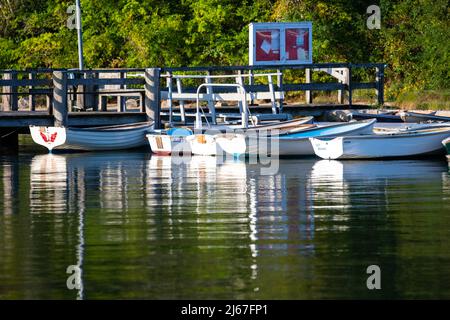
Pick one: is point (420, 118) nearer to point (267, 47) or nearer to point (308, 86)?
point (308, 86)

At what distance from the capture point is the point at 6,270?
13.4 metres

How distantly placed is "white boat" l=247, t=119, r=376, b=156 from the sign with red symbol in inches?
290

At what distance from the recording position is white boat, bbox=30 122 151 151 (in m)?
31.9

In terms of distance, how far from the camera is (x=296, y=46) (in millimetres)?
37250

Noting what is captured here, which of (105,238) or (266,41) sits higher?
(266,41)

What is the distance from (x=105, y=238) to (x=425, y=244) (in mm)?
3817

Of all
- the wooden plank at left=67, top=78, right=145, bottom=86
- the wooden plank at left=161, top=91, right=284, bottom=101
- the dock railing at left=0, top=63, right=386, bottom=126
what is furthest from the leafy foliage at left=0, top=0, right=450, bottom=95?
the wooden plank at left=67, top=78, right=145, bottom=86

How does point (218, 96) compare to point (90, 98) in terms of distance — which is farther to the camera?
point (90, 98)

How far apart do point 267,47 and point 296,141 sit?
812cm

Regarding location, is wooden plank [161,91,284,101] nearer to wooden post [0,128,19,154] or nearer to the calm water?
wooden post [0,128,19,154]

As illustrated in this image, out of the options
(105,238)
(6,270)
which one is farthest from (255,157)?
(6,270)

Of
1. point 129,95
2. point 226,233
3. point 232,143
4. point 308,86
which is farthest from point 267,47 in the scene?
point 226,233
